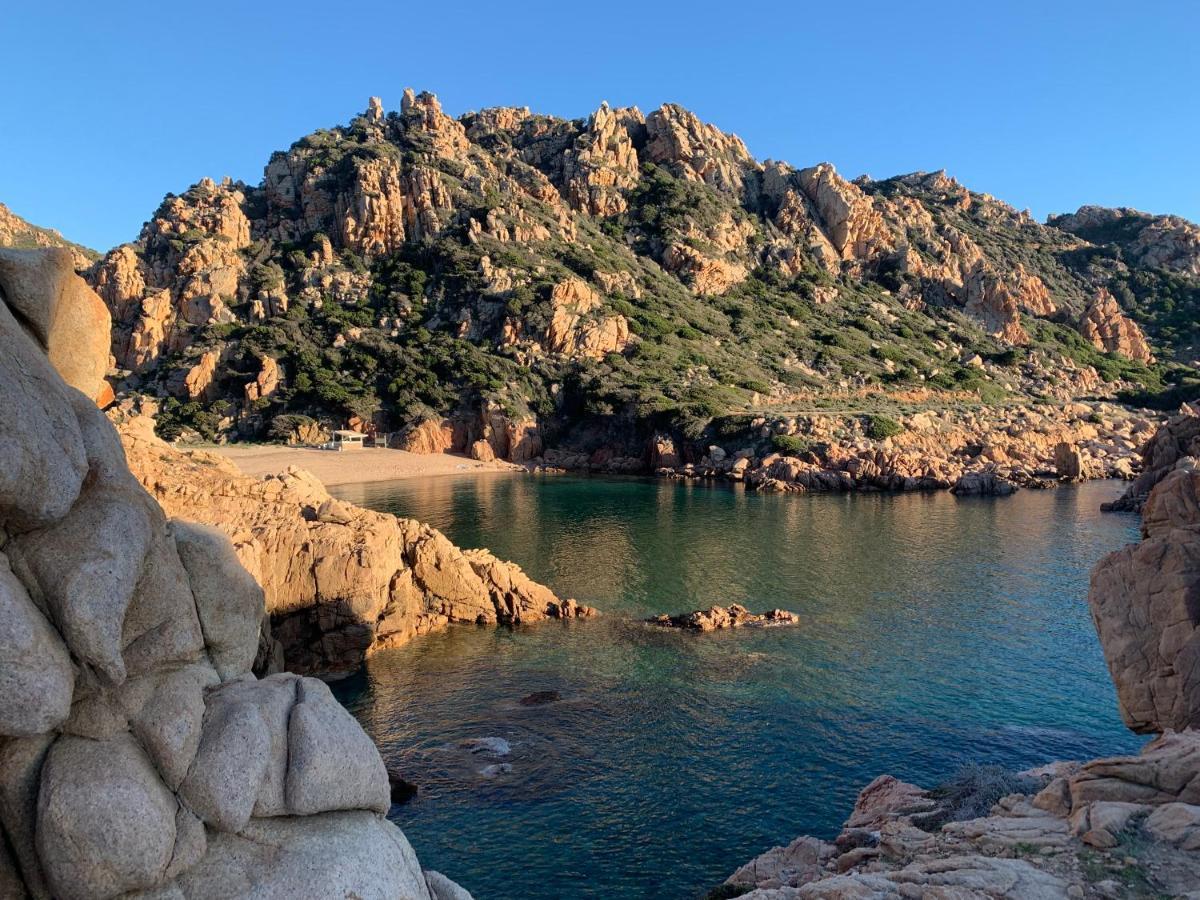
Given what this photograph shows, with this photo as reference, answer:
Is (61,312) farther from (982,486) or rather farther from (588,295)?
(588,295)

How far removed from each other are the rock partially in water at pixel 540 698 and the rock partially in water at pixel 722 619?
956 centimetres

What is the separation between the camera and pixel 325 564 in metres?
32.2

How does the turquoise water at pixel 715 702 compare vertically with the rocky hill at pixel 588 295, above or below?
below

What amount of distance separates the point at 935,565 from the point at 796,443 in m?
44.0

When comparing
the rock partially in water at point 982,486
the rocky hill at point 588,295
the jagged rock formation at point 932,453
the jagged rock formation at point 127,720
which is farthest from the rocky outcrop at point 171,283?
the jagged rock formation at point 127,720

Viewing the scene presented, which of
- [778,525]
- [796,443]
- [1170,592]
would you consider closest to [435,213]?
[796,443]

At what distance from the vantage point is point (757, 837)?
64.4 ft

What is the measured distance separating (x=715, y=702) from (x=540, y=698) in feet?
20.0

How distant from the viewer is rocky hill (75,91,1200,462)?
11356 cm

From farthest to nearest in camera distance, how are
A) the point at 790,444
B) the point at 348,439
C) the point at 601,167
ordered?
the point at 601,167, the point at 348,439, the point at 790,444

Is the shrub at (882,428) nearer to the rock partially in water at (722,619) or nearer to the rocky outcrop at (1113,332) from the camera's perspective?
the rock partially in water at (722,619)

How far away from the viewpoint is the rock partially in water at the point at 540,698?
28062mm

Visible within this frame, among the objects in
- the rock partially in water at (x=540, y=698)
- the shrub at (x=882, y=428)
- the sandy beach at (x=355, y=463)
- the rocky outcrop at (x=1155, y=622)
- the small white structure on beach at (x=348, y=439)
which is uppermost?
the shrub at (x=882, y=428)

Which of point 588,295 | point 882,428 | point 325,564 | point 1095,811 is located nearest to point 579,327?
point 588,295
